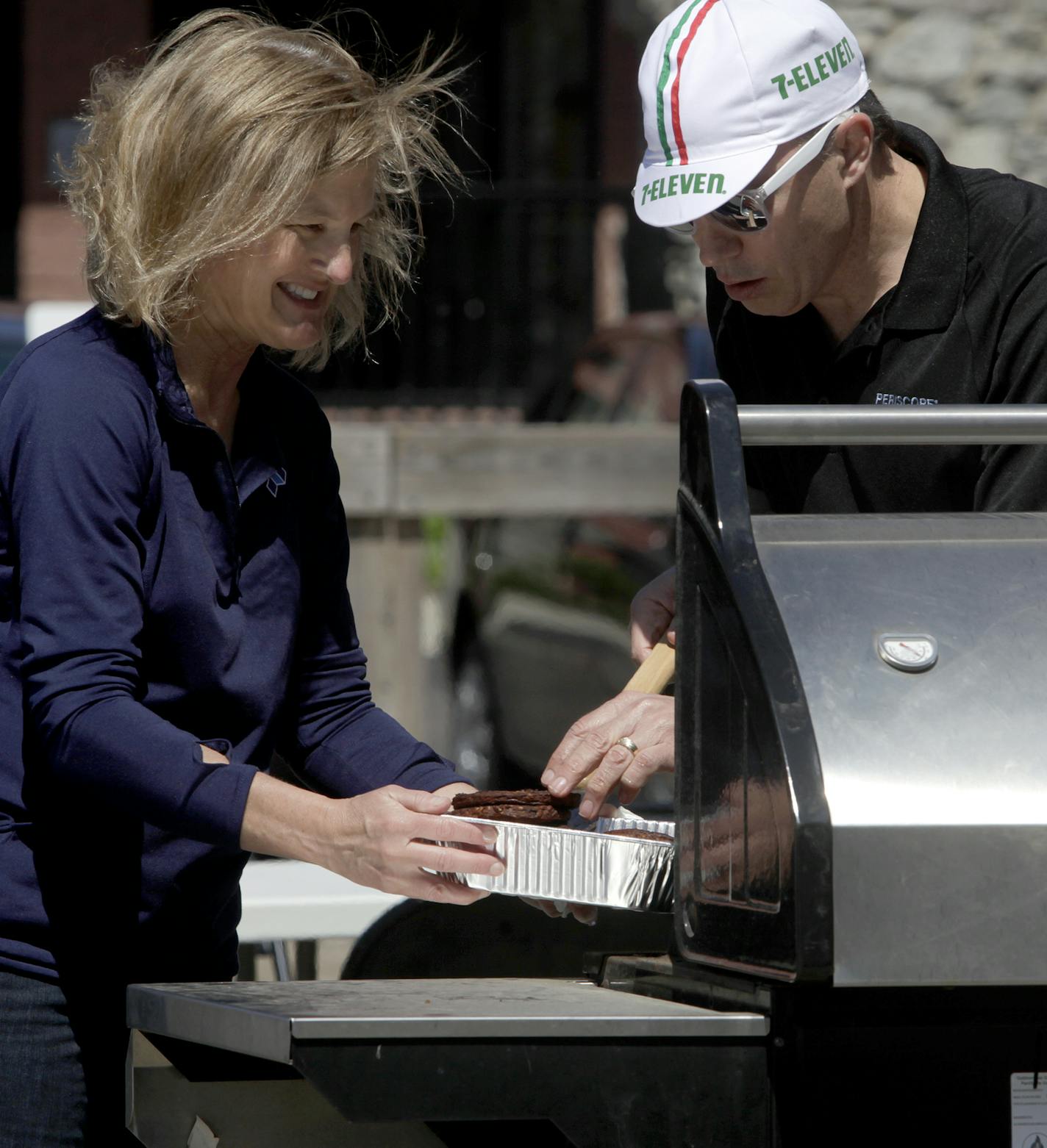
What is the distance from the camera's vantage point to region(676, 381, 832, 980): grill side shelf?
1366 millimetres

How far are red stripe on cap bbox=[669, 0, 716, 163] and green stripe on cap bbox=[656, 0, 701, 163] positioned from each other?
0.01 m

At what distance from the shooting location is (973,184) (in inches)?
95.7

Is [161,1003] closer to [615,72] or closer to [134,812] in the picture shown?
[134,812]

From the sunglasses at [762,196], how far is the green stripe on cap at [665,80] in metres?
0.10

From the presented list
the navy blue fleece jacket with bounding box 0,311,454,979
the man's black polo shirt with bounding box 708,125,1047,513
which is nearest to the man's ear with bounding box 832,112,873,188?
the man's black polo shirt with bounding box 708,125,1047,513

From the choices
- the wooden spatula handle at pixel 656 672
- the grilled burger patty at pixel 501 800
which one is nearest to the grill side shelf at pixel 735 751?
the grilled burger patty at pixel 501 800

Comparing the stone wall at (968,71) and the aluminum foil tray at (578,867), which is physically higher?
the stone wall at (968,71)

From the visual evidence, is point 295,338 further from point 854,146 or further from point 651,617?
point 854,146

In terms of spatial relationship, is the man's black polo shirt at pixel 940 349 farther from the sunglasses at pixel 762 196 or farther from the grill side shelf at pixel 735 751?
the grill side shelf at pixel 735 751

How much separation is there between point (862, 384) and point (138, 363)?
1.02 meters

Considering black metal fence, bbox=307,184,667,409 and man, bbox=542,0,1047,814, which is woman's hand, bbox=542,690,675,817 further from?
black metal fence, bbox=307,184,667,409

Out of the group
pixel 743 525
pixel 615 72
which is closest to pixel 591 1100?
pixel 743 525

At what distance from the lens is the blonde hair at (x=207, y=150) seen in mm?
1900

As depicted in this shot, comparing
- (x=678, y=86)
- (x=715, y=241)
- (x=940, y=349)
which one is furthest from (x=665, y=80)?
(x=940, y=349)
